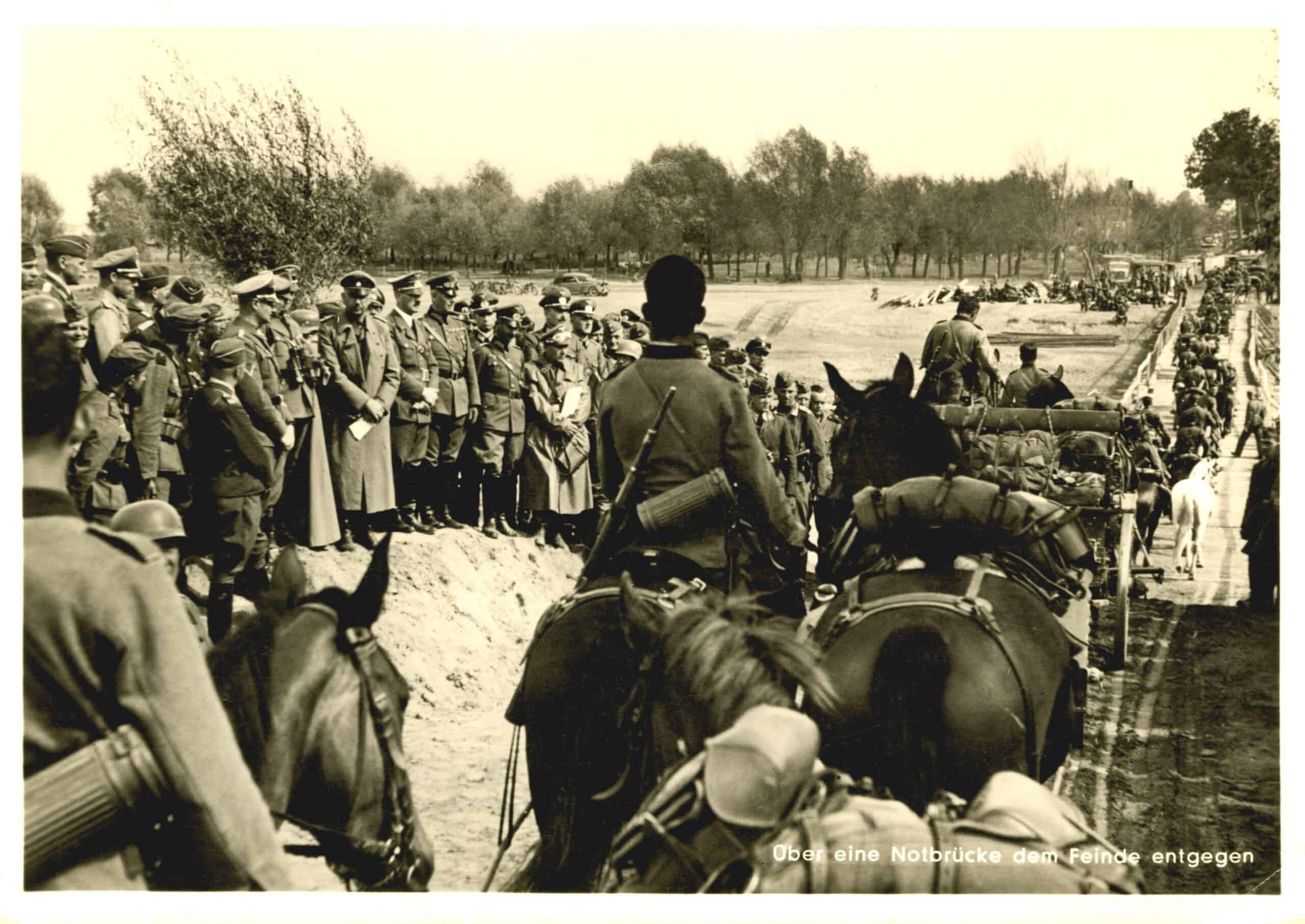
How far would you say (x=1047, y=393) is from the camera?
809cm

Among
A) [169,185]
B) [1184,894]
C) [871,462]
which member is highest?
[169,185]

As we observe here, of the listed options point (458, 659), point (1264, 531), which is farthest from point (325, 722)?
point (1264, 531)

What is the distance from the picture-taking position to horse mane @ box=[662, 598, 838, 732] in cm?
401

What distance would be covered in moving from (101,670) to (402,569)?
3801 millimetres

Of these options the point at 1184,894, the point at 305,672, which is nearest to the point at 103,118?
the point at 305,672

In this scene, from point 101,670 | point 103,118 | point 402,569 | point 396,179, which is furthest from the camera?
point 402,569

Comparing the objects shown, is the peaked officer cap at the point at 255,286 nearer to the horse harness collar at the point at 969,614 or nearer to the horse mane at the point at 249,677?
the horse mane at the point at 249,677

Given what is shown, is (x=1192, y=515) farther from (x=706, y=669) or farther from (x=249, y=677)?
(x=249, y=677)

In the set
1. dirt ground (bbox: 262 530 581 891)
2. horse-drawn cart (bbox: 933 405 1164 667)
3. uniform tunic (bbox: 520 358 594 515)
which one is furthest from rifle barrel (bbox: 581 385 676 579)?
uniform tunic (bbox: 520 358 594 515)

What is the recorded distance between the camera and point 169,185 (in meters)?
6.64

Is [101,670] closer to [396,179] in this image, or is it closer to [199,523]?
[199,523]

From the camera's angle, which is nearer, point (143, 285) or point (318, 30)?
point (318, 30)

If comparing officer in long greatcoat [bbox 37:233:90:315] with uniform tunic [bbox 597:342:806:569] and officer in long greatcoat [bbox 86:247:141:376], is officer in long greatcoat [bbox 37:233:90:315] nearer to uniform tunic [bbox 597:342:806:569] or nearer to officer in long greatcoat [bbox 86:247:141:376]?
officer in long greatcoat [bbox 86:247:141:376]

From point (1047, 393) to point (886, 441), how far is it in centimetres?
256
